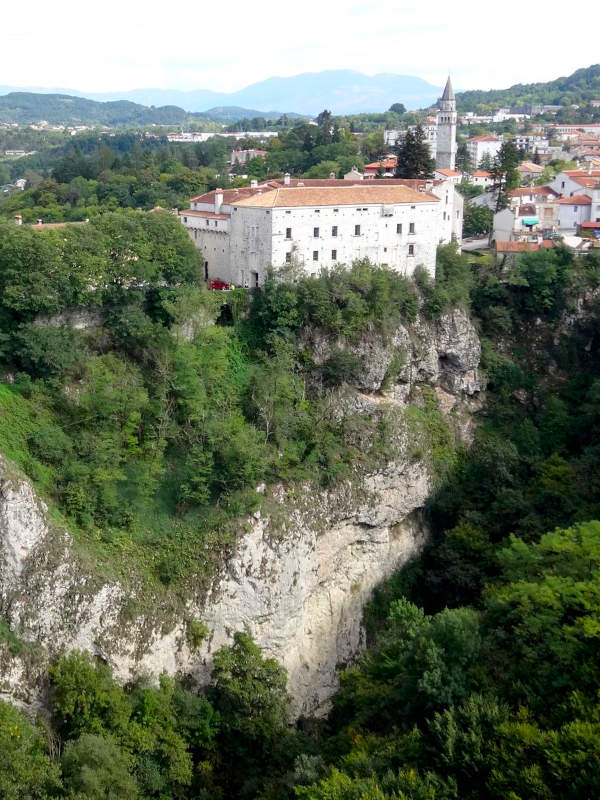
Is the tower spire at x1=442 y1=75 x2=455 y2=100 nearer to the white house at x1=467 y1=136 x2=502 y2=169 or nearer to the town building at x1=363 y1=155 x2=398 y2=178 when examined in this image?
the town building at x1=363 y1=155 x2=398 y2=178

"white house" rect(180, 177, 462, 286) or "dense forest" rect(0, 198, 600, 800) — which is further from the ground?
"white house" rect(180, 177, 462, 286)

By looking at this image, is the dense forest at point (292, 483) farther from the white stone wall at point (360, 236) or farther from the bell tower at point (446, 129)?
the bell tower at point (446, 129)

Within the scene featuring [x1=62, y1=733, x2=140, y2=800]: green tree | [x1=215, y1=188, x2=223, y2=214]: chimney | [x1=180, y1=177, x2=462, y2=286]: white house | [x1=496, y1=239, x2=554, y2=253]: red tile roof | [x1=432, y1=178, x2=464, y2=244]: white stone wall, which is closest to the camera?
[x1=62, y1=733, x2=140, y2=800]: green tree

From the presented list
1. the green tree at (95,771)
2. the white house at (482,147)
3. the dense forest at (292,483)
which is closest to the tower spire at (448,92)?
the dense forest at (292,483)

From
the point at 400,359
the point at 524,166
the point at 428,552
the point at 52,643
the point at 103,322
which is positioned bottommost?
the point at 428,552

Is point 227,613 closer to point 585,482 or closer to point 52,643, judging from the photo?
point 52,643

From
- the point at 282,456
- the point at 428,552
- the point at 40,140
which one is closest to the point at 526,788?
the point at 282,456

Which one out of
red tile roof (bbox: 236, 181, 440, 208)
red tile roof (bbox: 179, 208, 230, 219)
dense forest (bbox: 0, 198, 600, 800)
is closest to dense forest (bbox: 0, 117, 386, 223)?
red tile roof (bbox: 179, 208, 230, 219)
